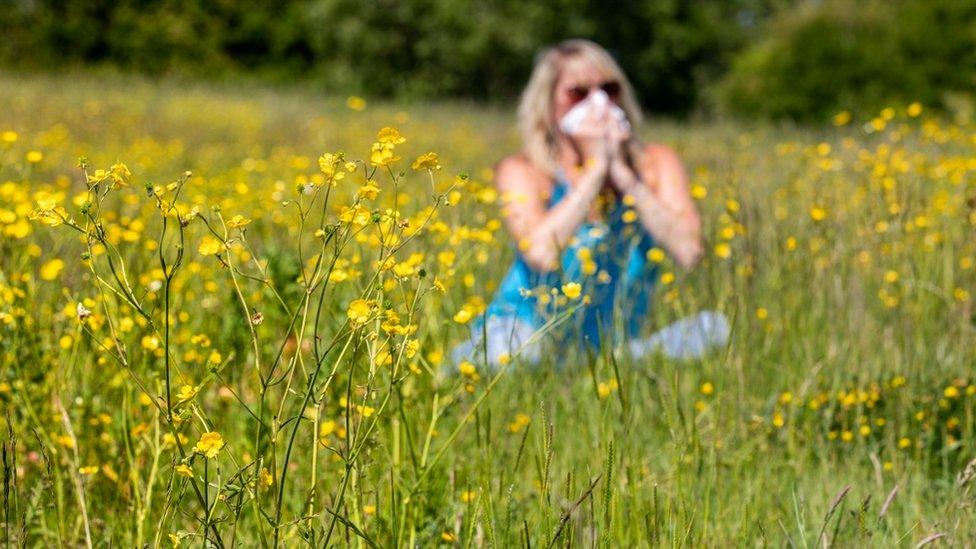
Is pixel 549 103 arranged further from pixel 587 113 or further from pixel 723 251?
pixel 723 251

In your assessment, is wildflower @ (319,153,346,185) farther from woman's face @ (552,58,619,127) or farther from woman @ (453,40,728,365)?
woman's face @ (552,58,619,127)

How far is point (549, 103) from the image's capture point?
12.7 ft

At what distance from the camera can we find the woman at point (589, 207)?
9.73 feet

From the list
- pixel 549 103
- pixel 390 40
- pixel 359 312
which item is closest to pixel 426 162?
pixel 359 312

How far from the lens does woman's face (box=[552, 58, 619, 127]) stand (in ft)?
12.3

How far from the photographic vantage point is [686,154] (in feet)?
28.8

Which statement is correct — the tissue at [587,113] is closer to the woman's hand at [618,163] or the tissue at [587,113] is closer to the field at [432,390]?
the woman's hand at [618,163]

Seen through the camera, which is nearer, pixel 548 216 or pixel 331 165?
pixel 331 165

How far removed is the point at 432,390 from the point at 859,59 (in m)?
12.1

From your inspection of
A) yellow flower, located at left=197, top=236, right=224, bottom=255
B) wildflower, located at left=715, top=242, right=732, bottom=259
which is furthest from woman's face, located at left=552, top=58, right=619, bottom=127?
yellow flower, located at left=197, top=236, right=224, bottom=255

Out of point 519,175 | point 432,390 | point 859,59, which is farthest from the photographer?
point 859,59

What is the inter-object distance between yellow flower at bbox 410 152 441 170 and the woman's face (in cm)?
248

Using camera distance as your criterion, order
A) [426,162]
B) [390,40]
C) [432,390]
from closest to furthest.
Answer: [426,162], [432,390], [390,40]

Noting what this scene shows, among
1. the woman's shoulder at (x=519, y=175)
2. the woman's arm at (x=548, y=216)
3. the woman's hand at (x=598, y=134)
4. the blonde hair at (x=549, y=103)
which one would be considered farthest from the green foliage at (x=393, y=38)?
the woman's hand at (x=598, y=134)
